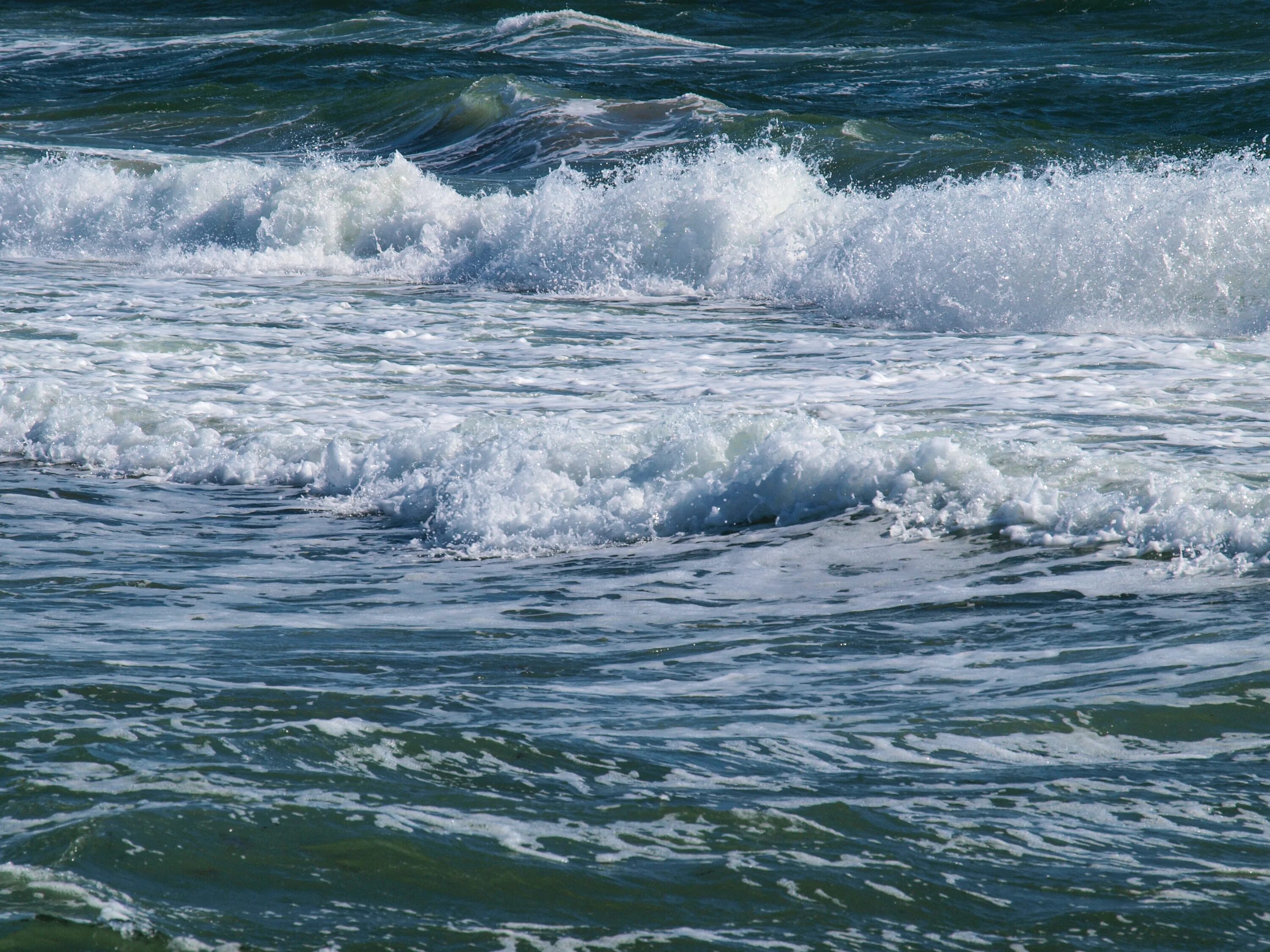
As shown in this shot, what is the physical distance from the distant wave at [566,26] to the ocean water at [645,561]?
16852 mm

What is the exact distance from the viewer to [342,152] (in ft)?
68.0

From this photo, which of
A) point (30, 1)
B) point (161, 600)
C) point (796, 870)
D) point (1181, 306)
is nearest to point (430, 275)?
point (1181, 306)

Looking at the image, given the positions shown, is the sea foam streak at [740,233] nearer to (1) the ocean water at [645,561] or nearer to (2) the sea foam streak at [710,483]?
(1) the ocean water at [645,561]

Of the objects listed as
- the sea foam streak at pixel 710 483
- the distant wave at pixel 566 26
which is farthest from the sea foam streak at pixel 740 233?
the distant wave at pixel 566 26

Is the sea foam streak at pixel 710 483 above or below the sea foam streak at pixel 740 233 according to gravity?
below

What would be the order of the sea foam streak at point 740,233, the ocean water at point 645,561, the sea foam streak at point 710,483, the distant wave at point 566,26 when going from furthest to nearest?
the distant wave at point 566,26, the sea foam streak at point 740,233, the sea foam streak at point 710,483, the ocean water at point 645,561

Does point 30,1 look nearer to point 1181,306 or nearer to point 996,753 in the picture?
point 1181,306

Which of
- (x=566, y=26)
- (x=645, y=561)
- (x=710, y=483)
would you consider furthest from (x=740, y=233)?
(x=566, y=26)

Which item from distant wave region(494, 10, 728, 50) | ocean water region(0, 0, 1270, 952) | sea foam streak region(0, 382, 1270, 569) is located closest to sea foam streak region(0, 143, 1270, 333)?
ocean water region(0, 0, 1270, 952)

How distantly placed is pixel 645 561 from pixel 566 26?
28682 millimetres

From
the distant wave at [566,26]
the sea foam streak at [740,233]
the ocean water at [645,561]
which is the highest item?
the distant wave at [566,26]

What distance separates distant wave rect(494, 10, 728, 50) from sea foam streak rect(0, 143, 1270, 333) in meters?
15.4

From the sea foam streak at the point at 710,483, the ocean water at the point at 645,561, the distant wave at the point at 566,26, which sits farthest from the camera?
the distant wave at the point at 566,26

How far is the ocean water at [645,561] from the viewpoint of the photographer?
2.53m
